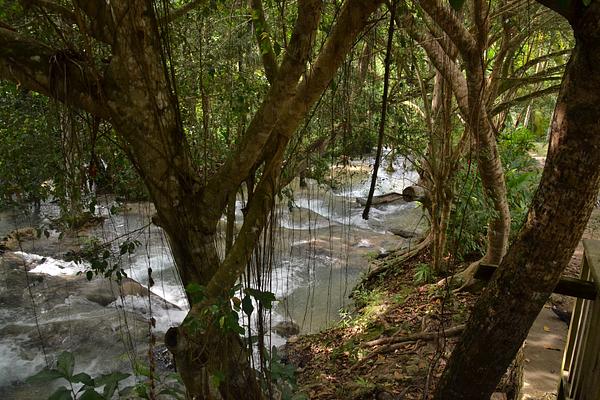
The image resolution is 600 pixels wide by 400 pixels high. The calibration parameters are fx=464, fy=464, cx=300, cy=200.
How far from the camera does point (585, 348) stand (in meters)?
1.86

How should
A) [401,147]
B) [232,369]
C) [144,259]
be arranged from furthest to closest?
[144,259] → [401,147] → [232,369]

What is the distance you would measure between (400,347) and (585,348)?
1.99m

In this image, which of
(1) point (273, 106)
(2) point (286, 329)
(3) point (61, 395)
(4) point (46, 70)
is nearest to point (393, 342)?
(2) point (286, 329)

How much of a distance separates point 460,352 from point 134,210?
26.7ft

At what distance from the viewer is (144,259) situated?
708 centimetres

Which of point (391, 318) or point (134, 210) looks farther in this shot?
point (134, 210)

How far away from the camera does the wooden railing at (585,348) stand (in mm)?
1666

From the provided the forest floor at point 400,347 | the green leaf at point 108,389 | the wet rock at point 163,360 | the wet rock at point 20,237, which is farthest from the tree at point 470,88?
the wet rock at point 20,237

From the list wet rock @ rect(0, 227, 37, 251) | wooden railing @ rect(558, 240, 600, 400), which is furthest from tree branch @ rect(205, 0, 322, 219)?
wet rock @ rect(0, 227, 37, 251)

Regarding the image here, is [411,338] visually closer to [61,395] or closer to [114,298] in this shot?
[61,395]

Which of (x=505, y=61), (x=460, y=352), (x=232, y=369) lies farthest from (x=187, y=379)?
(x=505, y=61)

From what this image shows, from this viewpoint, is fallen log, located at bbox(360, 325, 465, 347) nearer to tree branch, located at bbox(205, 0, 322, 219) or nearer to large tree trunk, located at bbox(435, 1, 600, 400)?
large tree trunk, located at bbox(435, 1, 600, 400)

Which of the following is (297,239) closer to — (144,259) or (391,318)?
(144,259)

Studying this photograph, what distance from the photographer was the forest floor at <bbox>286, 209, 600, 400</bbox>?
110 inches
